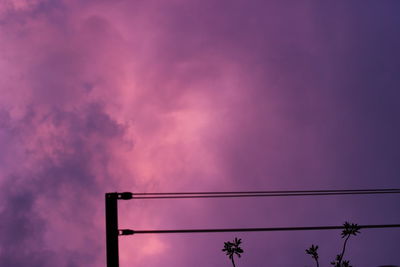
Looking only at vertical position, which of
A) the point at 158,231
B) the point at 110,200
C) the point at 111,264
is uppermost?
the point at 110,200

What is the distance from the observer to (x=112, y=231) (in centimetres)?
1076

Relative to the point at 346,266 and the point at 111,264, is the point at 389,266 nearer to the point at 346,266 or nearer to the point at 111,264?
the point at 346,266

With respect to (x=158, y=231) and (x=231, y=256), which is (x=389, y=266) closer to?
(x=231, y=256)

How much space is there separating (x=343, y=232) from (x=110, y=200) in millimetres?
16438

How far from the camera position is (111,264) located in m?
10.5

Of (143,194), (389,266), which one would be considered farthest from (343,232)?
(143,194)

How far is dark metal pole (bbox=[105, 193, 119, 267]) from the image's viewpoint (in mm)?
10523

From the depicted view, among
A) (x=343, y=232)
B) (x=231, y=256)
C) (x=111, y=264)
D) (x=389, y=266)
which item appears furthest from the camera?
(x=231, y=256)

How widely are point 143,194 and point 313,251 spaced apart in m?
17.4

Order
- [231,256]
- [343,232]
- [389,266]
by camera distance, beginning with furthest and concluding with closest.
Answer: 1. [231,256]
2. [343,232]
3. [389,266]

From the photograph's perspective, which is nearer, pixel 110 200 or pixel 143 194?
pixel 110 200

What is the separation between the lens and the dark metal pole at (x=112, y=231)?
10523 mm

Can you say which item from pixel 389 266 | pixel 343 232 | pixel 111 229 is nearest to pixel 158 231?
pixel 111 229

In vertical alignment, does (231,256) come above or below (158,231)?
above
